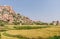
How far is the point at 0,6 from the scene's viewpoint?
192 metres

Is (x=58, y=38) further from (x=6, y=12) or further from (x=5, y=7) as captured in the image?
Result: (x=5, y=7)

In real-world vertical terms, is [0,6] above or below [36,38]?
above

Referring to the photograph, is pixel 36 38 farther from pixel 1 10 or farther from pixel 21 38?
pixel 1 10

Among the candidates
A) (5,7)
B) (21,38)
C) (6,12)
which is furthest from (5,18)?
(21,38)

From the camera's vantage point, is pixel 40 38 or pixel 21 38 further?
pixel 21 38

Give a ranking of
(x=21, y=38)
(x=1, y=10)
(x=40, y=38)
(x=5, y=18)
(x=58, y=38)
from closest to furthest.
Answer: (x=58, y=38) → (x=40, y=38) → (x=21, y=38) → (x=5, y=18) → (x=1, y=10)

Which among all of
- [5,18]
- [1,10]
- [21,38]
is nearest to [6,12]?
[1,10]

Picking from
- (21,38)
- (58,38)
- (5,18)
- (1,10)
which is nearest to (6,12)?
(1,10)

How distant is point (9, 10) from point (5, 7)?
667cm

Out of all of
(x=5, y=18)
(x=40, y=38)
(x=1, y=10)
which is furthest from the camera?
(x=1, y=10)

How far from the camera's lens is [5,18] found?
15825cm

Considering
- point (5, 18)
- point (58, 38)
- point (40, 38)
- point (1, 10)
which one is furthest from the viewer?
point (1, 10)

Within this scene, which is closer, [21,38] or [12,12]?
[21,38]

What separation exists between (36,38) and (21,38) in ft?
19.0
